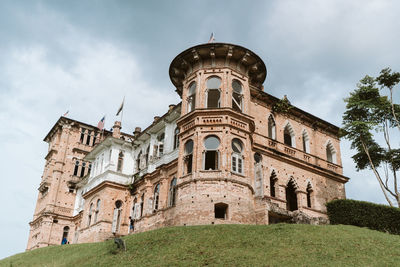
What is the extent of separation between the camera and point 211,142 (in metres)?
24.8

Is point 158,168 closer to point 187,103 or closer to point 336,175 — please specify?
point 187,103

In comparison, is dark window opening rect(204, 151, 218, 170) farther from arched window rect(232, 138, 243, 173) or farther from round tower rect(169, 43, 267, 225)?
arched window rect(232, 138, 243, 173)

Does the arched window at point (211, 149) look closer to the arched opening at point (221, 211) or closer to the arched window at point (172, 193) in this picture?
the arched opening at point (221, 211)

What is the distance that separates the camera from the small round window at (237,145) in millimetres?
24984

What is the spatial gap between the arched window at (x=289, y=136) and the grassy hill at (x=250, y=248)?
12.5 m

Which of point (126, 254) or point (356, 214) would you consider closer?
point (126, 254)

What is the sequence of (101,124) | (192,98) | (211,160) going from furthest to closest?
1. (101,124)
2. (192,98)
3. (211,160)

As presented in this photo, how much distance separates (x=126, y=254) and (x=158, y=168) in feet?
44.2

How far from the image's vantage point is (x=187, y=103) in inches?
1087

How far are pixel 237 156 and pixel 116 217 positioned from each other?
535 inches

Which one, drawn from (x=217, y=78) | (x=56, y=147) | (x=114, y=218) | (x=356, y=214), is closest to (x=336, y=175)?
(x=356, y=214)

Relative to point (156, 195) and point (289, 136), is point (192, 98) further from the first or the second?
point (289, 136)

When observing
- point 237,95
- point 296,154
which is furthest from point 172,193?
point 296,154

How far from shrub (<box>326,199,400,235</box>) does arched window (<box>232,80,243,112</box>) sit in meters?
8.62
